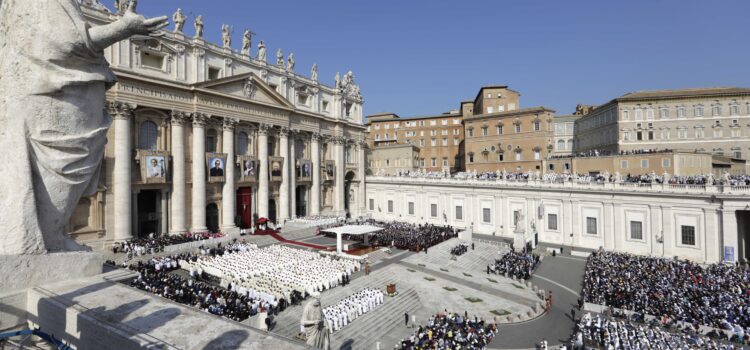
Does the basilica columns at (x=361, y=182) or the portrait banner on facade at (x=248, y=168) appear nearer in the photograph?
the portrait banner on facade at (x=248, y=168)

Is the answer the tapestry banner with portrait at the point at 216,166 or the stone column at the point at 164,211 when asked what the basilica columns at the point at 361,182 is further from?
the stone column at the point at 164,211

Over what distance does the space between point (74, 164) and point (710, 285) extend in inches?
1135

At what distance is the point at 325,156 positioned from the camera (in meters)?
49.6

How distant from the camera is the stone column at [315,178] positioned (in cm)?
4581

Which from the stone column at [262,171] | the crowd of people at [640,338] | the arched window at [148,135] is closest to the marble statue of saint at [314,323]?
the crowd of people at [640,338]

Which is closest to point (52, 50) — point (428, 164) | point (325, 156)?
point (325, 156)

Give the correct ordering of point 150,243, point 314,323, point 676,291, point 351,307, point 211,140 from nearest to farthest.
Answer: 1. point 314,323
2. point 351,307
3. point 676,291
4. point 150,243
5. point 211,140

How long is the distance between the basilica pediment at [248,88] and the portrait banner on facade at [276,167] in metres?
6.18

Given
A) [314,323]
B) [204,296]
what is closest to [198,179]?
[204,296]

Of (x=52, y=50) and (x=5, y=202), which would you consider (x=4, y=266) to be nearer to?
(x=5, y=202)

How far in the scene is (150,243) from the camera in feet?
86.1

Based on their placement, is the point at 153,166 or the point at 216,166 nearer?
the point at 153,166

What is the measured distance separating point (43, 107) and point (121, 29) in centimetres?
167

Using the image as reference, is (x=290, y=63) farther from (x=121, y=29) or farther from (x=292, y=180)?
(x=121, y=29)
